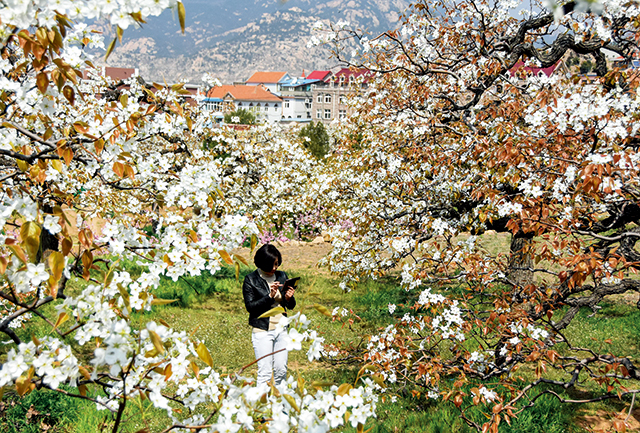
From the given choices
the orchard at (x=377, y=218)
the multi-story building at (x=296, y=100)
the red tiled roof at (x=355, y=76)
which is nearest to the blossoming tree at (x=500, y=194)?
the orchard at (x=377, y=218)

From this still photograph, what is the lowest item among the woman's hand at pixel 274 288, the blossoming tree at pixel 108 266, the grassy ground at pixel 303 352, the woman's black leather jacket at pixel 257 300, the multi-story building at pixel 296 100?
the multi-story building at pixel 296 100

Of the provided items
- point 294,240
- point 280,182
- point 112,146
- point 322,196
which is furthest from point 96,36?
point 294,240

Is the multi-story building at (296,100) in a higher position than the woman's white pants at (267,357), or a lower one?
lower

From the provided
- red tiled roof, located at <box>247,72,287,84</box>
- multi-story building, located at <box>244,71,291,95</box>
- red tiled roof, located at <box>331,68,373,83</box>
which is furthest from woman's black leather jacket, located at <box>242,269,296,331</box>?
red tiled roof, located at <box>247,72,287,84</box>

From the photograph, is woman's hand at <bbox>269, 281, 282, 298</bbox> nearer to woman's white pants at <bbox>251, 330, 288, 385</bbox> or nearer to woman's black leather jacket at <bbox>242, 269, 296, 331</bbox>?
woman's black leather jacket at <bbox>242, 269, 296, 331</bbox>

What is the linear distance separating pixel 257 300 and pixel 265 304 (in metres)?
0.11

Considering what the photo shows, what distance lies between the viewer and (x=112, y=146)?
81.9 inches

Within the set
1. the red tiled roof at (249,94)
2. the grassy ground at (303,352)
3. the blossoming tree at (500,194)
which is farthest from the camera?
the red tiled roof at (249,94)

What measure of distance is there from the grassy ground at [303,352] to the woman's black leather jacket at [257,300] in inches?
19.6

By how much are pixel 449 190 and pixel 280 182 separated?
6.22m

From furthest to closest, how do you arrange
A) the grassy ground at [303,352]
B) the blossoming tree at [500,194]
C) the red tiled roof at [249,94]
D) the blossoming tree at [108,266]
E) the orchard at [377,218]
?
the red tiled roof at [249,94], the grassy ground at [303,352], the blossoming tree at [500,194], the orchard at [377,218], the blossoming tree at [108,266]

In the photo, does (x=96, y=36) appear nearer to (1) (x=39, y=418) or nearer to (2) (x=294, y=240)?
(1) (x=39, y=418)

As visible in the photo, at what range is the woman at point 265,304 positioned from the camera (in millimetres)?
3879

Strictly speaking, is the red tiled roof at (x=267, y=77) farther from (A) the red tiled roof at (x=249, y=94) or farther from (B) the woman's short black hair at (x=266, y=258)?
(B) the woman's short black hair at (x=266, y=258)
